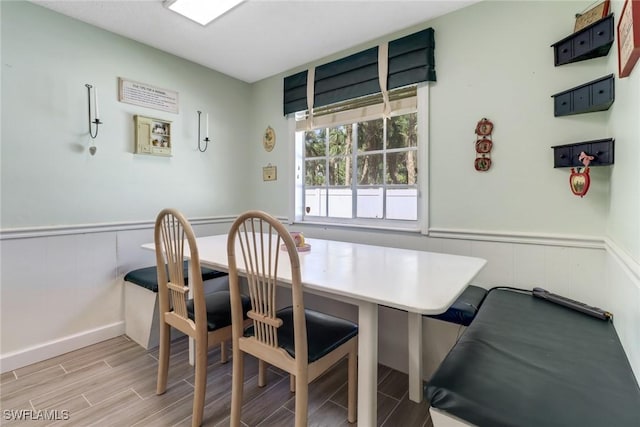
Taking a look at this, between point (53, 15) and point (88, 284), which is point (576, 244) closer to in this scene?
point (88, 284)

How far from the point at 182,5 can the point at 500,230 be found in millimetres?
2426

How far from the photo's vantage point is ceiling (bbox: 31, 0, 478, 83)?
190cm

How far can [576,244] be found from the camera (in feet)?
5.14

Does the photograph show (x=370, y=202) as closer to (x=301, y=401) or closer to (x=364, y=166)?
(x=364, y=166)

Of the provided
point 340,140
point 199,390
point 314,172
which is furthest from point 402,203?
point 199,390

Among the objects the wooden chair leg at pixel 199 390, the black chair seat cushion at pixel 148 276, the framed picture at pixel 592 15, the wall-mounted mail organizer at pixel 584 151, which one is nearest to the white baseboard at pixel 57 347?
the black chair seat cushion at pixel 148 276

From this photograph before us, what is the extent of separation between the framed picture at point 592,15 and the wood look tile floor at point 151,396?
2.08 m

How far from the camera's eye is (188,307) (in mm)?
1526

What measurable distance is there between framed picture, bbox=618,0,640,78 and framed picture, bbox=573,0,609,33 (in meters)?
0.46

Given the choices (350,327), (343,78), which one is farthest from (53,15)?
(350,327)

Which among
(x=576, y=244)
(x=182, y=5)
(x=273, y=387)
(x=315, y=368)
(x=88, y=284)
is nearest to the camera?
(x=315, y=368)

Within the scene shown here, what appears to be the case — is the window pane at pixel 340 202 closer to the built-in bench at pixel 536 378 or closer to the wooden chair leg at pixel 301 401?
the built-in bench at pixel 536 378

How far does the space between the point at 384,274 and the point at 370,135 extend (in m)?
1.52

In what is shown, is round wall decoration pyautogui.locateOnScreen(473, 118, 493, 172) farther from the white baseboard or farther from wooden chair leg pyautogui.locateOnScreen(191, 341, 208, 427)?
the white baseboard
